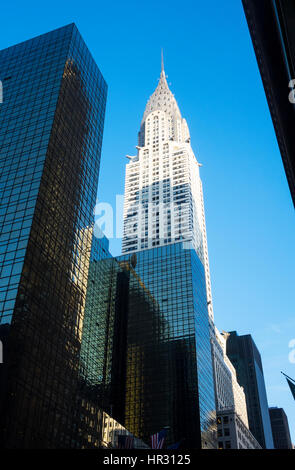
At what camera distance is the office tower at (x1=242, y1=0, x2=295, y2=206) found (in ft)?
87.2

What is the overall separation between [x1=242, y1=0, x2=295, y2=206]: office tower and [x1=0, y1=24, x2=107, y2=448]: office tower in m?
46.3

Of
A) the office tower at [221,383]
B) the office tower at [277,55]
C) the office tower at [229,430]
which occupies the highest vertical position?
the office tower at [221,383]

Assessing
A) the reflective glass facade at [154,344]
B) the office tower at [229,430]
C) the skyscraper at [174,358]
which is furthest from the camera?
the office tower at [229,430]

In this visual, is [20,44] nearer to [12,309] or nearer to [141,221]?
[12,309]

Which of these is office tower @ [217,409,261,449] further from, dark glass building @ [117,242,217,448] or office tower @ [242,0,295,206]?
office tower @ [242,0,295,206]

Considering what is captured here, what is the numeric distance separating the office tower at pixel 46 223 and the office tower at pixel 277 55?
46.3 metres

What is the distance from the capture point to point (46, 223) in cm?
7781

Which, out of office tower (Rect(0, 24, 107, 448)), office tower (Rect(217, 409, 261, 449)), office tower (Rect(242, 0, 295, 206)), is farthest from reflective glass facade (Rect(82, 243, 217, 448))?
office tower (Rect(242, 0, 295, 206))

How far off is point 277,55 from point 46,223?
180 ft

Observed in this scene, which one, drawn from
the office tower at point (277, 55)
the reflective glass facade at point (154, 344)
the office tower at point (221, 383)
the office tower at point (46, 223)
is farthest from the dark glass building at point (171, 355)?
the office tower at point (277, 55)

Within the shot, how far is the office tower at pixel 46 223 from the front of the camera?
64188mm

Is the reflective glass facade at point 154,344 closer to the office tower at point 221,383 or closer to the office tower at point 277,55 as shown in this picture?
the office tower at point 221,383

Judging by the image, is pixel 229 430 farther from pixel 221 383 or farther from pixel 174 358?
pixel 174 358
